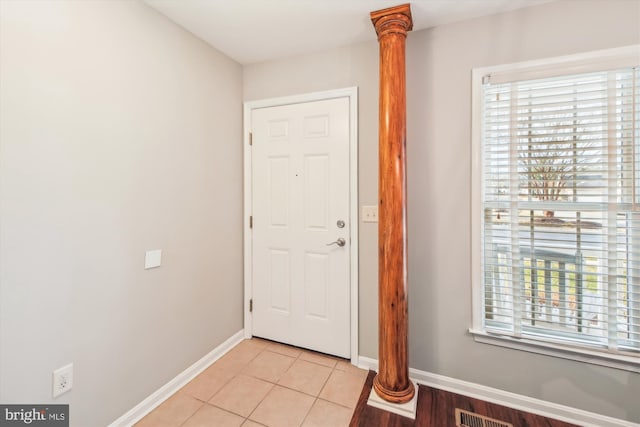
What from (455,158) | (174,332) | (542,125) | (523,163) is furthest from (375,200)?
(174,332)

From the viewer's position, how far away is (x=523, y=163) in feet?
5.57

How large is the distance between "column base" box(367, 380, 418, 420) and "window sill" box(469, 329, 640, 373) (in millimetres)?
568

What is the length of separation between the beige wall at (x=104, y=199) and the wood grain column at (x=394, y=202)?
51.1 inches

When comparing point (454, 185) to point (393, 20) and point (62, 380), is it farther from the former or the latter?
point (62, 380)

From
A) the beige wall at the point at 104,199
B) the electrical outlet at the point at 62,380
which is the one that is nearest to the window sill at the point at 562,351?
the beige wall at the point at 104,199

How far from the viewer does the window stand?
1512 mm

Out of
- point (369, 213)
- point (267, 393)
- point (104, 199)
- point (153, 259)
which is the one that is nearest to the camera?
point (104, 199)

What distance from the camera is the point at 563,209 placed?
1618mm

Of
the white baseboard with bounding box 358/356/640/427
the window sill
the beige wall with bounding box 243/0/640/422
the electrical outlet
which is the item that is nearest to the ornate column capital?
the beige wall with bounding box 243/0/640/422

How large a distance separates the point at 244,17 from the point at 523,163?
1.96 metres

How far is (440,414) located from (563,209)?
4.57 ft

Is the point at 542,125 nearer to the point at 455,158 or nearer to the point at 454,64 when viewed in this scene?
the point at 455,158

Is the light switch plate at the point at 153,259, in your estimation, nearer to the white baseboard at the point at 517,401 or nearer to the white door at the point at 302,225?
the white door at the point at 302,225

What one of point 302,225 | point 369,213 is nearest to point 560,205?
point 369,213
